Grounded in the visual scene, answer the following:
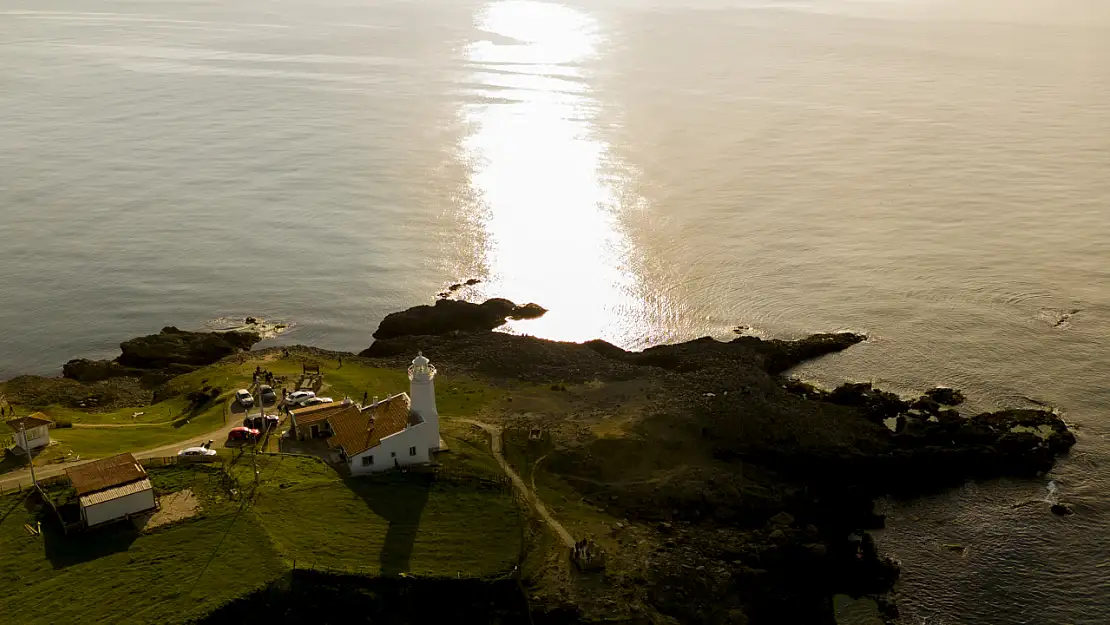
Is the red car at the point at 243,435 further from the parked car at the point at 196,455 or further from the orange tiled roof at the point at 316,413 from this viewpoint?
the parked car at the point at 196,455

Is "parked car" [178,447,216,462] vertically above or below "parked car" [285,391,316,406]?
above

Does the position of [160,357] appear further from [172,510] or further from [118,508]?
[118,508]

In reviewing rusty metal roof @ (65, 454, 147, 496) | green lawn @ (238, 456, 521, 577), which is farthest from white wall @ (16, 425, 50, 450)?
green lawn @ (238, 456, 521, 577)

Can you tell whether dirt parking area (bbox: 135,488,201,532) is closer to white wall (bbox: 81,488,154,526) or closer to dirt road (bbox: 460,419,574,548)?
white wall (bbox: 81,488,154,526)

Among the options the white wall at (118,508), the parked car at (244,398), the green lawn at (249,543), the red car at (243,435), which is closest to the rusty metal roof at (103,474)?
the white wall at (118,508)

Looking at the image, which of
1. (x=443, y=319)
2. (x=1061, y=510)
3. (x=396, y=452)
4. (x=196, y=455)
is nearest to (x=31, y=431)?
(x=196, y=455)

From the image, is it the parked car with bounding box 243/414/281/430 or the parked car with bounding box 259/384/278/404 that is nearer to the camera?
the parked car with bounding box 243/414/281/430
